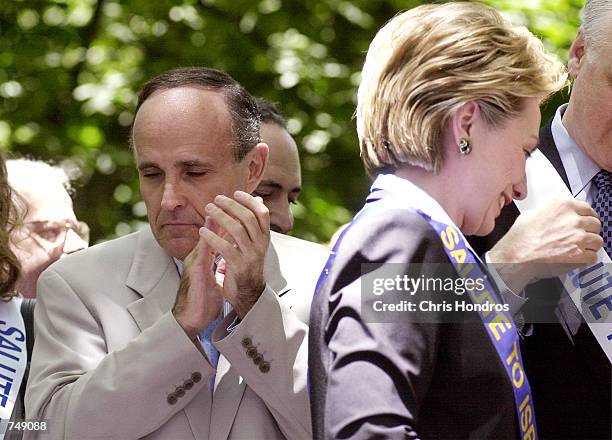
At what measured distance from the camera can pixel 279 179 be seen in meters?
3.62

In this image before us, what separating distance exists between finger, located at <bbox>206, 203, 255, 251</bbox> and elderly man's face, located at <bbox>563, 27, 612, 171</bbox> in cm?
98

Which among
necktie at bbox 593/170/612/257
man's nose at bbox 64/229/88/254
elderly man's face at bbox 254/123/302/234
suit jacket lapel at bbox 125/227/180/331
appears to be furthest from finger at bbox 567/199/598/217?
man's nose at bbox 64/229/88/254

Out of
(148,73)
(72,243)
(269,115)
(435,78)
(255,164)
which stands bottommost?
(148,73)

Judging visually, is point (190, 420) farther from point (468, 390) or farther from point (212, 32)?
point (212, 32)

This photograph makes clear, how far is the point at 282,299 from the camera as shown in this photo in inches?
106

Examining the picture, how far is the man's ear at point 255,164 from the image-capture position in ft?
9.48

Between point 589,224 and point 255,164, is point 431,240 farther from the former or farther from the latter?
point 255,164

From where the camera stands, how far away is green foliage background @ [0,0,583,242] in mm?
6066

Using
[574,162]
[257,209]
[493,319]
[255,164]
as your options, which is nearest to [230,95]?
[255,164]

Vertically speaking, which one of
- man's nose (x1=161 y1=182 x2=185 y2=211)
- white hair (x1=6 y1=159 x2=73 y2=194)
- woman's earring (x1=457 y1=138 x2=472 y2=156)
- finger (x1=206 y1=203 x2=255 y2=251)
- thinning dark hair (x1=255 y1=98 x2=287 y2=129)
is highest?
woman's earring (x1=457 y1=138 x2=472 y2=156)

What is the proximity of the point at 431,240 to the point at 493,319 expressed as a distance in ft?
0.61

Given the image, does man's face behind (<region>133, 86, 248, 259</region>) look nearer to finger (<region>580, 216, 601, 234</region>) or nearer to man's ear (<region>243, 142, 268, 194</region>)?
man's ear (<region>243, 142, 268, 194</region>)

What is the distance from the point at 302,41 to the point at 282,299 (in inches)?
146

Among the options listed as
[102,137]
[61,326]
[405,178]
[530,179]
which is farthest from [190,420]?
[102,137]
